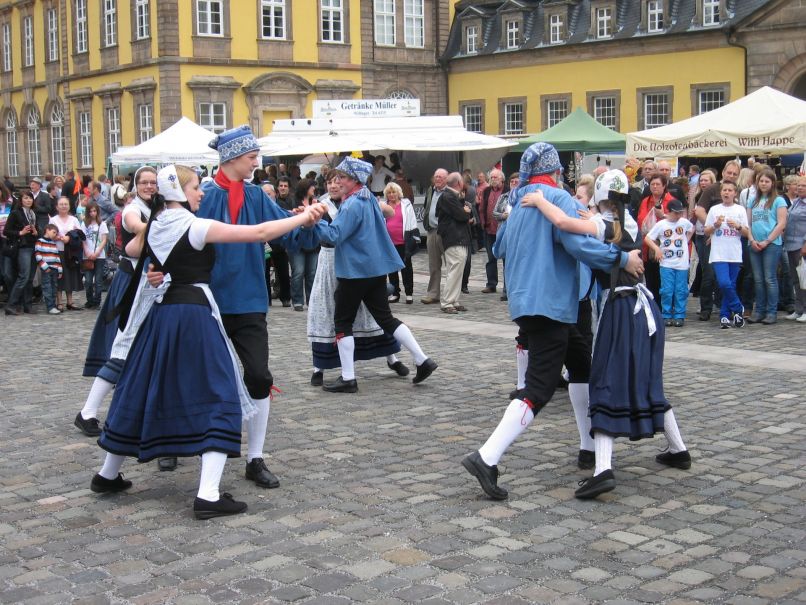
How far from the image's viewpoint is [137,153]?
24312 millimetres

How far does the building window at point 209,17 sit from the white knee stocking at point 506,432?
1396 inches

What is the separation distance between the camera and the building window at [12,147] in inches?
2081

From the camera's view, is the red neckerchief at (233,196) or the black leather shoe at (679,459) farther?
the black leather shoe at (679,459)

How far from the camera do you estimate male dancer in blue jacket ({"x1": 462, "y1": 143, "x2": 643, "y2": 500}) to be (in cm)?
589

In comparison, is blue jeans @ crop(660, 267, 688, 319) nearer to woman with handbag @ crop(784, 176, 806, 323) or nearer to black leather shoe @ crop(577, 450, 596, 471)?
woman with handbag @ crop(784, 176, 806, 323)

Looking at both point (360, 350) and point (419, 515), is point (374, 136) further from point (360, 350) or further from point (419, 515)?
point (419, 515)

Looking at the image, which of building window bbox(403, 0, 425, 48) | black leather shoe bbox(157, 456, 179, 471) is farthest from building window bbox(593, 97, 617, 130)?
black leather shoe bbox(157, 456, 179, 471)

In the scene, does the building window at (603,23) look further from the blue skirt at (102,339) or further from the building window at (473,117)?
the blue skirt at (102,339)

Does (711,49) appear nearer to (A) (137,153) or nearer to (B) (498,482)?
(A) (137,153)

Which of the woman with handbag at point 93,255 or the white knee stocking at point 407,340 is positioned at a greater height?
the woman with handbag at point 93,255

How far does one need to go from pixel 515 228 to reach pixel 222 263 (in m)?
1.60

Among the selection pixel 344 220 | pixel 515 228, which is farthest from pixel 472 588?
pixel 344 220

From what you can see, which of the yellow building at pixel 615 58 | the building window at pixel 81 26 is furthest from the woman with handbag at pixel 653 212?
the building window at pixel 81 26

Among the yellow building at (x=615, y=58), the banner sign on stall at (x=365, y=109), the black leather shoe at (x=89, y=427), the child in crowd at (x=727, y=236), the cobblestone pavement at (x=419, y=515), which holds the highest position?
the yellow building at (x=615, y=58)
